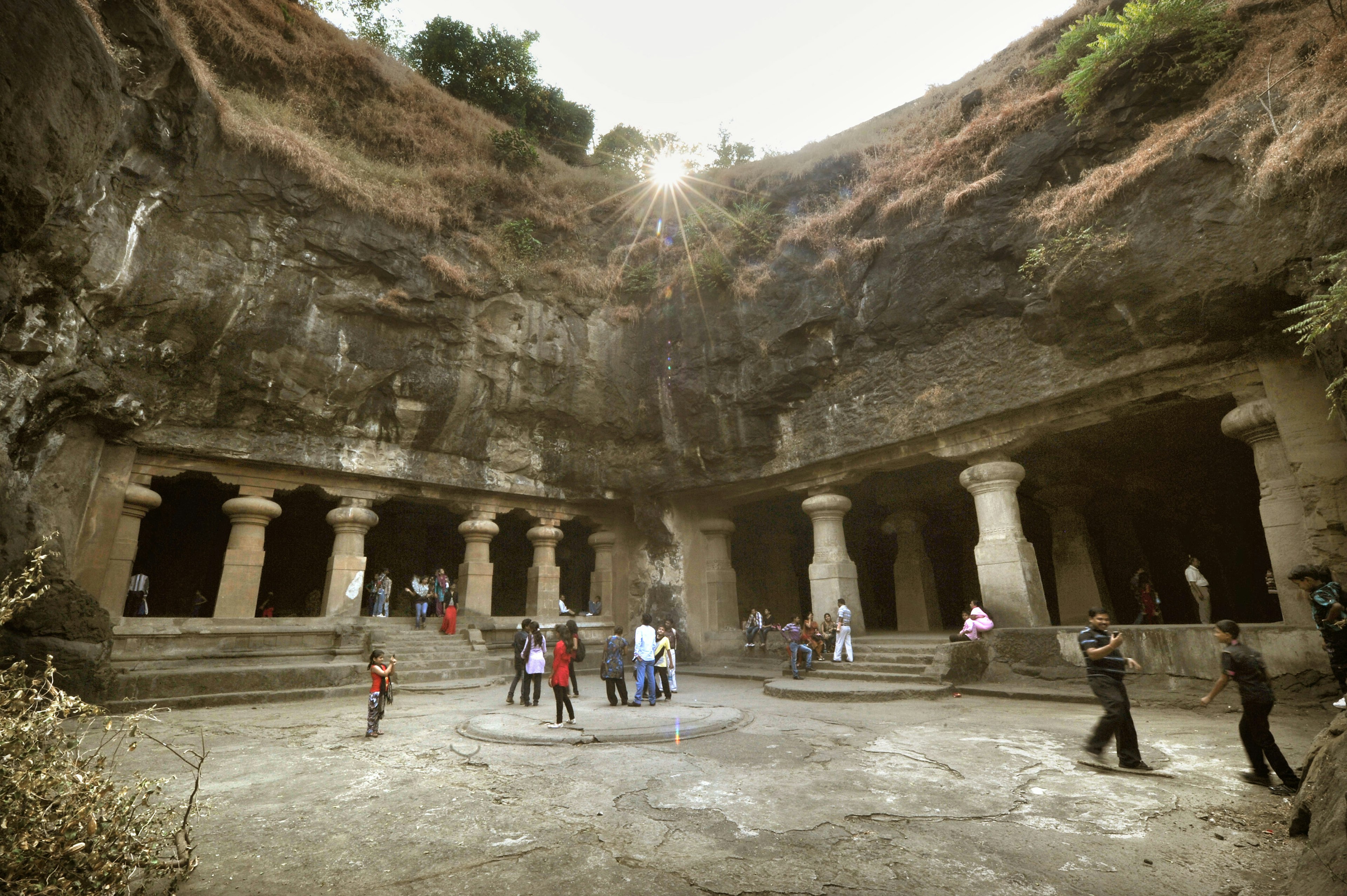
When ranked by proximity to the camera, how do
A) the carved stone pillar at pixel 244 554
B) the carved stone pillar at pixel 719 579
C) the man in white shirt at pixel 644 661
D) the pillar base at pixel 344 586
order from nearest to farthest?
1. the man in white shirt at pixel 644 661
2. the carved stone pillar at pixel 244 554
3. the pillar base at pixel 344 586
4. the carved stone pillar at pixel 719 579

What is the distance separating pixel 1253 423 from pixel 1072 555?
5858mm

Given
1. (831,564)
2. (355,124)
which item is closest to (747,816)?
(831,564)

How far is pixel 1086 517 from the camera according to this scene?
1505 cm

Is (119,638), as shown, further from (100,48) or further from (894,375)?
(894,375)

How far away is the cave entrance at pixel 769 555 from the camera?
1766 cm

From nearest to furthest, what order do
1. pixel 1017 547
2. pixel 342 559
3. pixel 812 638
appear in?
pixel 1017 547 < pixel 812 638 < pixel 342 559

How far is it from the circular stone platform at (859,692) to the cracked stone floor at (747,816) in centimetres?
240

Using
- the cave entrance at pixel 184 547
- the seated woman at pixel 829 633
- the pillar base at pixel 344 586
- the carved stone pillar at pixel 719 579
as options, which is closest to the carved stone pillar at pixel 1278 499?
the seated woman at pixel 829 633

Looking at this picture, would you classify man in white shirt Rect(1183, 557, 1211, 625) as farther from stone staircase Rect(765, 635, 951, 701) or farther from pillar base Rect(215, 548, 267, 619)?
pillar base Rect(215, 548, 267, 619)

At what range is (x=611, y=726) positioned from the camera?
6.75 m

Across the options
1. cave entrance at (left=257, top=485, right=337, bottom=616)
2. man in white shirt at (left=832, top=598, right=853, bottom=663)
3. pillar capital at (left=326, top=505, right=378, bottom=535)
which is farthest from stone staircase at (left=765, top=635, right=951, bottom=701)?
cave entrance at (left=257, top=485, right=337, bottom=616)

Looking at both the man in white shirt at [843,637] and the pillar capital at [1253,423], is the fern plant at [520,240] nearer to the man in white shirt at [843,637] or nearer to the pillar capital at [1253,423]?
the man in white shirt at [843,637]

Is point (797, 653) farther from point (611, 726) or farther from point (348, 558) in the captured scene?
point (348, 558)

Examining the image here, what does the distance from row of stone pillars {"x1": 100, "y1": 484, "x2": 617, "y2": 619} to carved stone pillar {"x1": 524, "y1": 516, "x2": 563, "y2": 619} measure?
0.06ft
